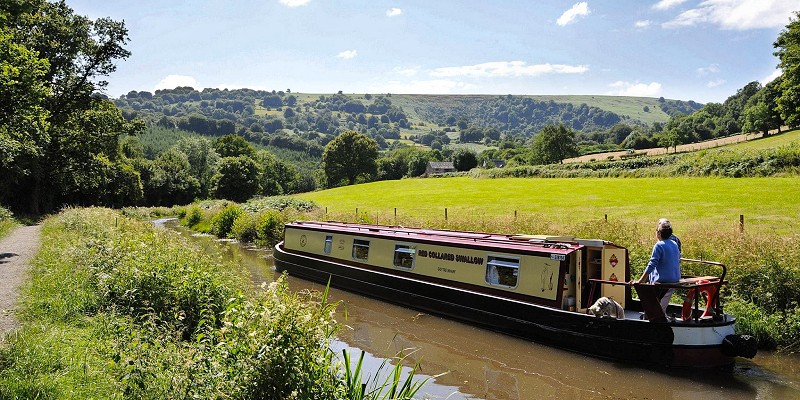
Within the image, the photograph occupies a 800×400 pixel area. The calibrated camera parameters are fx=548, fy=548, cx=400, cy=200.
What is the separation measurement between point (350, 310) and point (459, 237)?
3.16 meters

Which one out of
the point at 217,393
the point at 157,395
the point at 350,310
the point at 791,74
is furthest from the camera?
the point at 791,74

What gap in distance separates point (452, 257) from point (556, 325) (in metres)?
2.99

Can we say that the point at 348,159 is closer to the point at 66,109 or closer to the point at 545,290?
the point at 66,109

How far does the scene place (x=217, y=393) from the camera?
173 inches

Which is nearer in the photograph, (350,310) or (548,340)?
(548,340)

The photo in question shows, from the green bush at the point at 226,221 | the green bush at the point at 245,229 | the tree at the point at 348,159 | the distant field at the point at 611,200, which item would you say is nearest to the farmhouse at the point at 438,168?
the tree at the point at 348,159

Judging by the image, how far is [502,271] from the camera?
11.1 metres

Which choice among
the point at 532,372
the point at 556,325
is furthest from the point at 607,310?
the point at 532,372

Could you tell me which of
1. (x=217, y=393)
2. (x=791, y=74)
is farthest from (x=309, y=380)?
(x=791, y=74)

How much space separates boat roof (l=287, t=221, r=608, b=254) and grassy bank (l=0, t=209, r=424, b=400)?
5.03 meters

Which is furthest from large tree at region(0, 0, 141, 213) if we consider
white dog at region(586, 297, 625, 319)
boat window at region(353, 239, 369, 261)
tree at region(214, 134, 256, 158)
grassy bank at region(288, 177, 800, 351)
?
tree at region(214, 134, 256, 158)

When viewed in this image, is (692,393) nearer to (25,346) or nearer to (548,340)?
(548,340)

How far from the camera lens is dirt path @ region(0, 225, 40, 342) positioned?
305 inches

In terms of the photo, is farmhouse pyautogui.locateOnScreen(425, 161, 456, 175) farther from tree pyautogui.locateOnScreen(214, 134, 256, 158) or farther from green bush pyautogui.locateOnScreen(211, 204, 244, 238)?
green bush pyautogui.locateOnScreen(211, 204, 244, 238)
